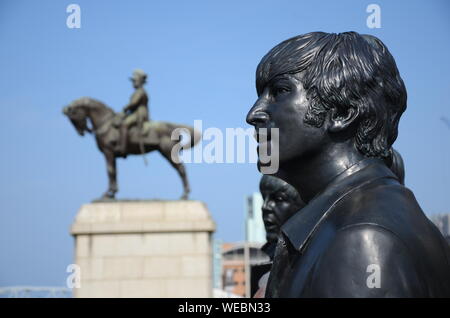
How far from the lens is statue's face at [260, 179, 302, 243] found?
523 cm

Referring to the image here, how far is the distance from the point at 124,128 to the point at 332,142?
20.3 meters

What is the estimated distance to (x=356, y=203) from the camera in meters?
2.06

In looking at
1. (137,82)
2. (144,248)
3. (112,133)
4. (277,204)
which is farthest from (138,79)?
(277,204)

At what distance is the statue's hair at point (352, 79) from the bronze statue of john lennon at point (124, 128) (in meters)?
19.8

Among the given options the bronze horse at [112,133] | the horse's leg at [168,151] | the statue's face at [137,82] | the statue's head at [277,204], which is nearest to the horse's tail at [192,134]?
the bronze horse at [112,133]

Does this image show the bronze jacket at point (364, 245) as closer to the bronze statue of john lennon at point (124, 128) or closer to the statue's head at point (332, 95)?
the statue's head at point (332, 95)

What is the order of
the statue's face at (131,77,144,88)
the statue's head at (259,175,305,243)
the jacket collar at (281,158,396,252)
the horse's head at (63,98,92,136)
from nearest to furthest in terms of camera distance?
the jacket collar at (281,158,396,252) → the statue's head at (259,175,305,243) → the horse's head at (63,98,92,136) → the statue's face at (131,77,144,88)

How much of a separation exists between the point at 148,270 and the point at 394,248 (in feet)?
61.2

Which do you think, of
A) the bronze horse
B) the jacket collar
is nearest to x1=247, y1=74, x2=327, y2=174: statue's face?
the jacket collar

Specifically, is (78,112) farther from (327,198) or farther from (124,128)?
(327,198)

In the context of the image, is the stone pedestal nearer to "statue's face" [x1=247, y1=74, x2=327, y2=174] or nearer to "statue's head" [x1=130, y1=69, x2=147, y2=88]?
"statue's head" [x1=130, y1=69, x2=147, y2=88]

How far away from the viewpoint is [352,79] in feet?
7.21
